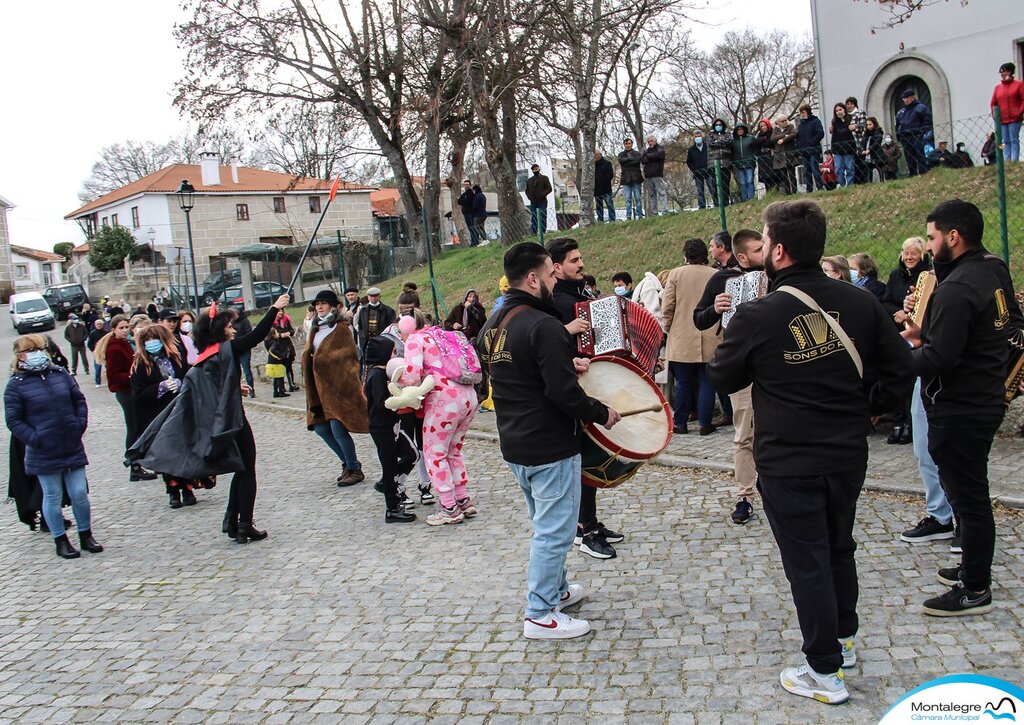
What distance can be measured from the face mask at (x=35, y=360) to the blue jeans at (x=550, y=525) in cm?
457

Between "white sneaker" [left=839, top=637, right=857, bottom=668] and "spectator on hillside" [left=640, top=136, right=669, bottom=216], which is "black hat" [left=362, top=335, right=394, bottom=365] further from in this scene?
"spectator on hillside" [left=640, top=136, right=669, bottom=216]

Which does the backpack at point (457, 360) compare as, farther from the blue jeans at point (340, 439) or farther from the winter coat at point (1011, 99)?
the winter coat at point (1011, 99)

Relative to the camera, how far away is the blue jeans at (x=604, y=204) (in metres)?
19.7

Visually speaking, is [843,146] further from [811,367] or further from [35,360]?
[35,360]

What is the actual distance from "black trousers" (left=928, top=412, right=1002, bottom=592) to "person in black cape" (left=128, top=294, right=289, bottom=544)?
489cm

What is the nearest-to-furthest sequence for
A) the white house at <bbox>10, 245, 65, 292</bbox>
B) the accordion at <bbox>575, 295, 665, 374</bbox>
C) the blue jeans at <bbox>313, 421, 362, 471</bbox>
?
1. the accordion at <bbox>575, 295, 665, 374</bbox>
2. the blue jeans at <bbox>313, 421, 362, 471</bbox>
3. the white house at <bbox>10, 245, 65, 292</bbox>

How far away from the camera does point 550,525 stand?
474cm

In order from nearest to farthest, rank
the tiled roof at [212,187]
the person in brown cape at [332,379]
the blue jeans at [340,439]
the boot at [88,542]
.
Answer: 1. the boot at [88,542]
2. the person in brown cape at [332,379]
3. the blue jeans at [340,439]
4. the tiled roof at [212,187]

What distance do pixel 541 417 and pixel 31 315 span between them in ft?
136

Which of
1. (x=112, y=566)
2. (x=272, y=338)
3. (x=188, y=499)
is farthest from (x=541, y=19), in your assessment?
(x=112, y=566)

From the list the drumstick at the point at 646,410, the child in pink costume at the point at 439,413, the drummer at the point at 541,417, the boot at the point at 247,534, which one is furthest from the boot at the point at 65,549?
the drumstick at the point at 646,410

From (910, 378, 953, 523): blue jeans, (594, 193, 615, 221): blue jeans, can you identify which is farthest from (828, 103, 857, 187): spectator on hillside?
(910, 378, 953, 523): blue jeans

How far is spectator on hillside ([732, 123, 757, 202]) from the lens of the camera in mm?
15664

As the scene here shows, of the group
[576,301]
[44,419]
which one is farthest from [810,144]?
[44,419]
